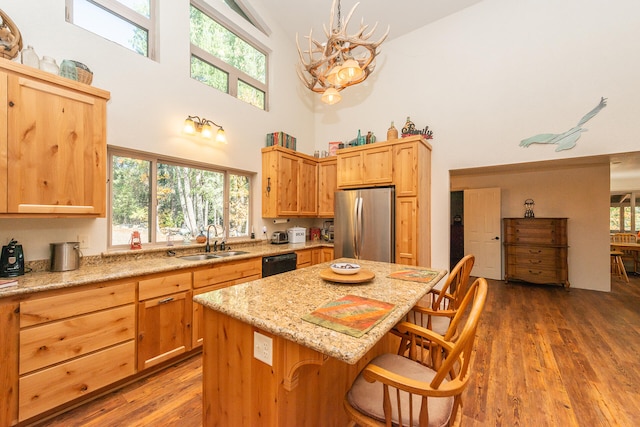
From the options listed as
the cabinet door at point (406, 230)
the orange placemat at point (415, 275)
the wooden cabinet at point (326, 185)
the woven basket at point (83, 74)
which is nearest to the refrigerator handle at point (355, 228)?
the cabinet door at point (406, 230)

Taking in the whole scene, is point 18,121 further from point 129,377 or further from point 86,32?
point 129,377

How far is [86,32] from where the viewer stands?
2205 mm

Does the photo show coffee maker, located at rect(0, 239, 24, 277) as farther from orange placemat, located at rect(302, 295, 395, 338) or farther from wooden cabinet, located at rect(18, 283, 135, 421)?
orange placemat, located at rect(302, 295, 395, 338)

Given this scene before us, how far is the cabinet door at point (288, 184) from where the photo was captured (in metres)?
3.73

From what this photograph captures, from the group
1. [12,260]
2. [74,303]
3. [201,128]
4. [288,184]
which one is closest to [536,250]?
[288,184]

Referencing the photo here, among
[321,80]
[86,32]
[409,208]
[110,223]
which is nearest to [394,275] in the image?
[409,208]

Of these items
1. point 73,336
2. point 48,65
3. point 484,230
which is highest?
point 48,65

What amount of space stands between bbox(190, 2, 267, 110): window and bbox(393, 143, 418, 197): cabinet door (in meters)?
2.23

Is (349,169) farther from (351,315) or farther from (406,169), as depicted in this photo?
(351,315)

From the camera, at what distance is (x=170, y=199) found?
9.61 feet

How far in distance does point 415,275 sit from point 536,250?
4.44 meters

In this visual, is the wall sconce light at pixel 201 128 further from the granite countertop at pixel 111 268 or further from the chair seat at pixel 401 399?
the chair seat at pixel 401 399

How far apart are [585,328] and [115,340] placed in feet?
15.3

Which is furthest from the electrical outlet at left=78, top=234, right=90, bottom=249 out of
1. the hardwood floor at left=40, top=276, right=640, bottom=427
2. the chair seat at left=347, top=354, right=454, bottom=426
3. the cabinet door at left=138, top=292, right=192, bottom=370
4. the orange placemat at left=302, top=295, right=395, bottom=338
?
the chair seat at left=347, top=354, right=454, bottom=426
